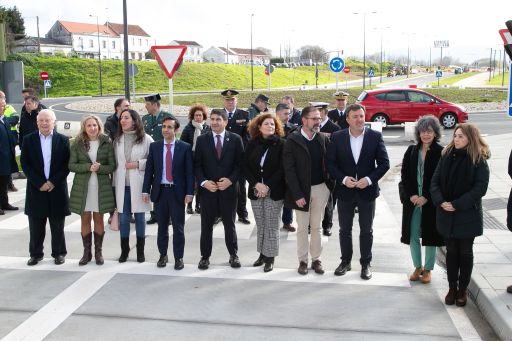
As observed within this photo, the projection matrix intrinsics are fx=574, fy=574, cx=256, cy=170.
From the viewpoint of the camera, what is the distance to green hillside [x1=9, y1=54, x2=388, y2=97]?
209 feet

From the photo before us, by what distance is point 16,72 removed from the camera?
1107 cm

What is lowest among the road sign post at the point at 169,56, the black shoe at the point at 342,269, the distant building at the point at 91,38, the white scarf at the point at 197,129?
the black shoe at the point at 342,269

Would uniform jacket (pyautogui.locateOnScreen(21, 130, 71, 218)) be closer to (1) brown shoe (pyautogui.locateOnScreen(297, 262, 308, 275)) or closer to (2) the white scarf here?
(2) the white scarf

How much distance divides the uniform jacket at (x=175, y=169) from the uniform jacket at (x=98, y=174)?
443 millimetres

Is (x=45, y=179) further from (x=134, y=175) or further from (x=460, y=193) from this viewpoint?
(x=460, y=193)

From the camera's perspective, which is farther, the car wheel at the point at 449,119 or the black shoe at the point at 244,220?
the car wheel at the point at 449,119

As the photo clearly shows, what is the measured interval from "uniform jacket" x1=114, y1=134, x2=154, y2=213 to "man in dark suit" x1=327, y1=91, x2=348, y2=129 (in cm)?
422

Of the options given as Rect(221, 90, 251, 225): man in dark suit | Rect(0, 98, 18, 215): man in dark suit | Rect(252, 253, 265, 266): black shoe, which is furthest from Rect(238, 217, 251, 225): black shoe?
Rect(0, 98, 18, 215): man in dark suit

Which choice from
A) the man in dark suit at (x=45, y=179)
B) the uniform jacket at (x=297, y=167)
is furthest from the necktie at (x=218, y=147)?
Result: the man in dark suit at (x=45, y=179)

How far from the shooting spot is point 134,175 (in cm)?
672

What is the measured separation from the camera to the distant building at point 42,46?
8711cm

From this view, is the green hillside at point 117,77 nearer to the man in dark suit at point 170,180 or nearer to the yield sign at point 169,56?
the yield sign at point 169,56

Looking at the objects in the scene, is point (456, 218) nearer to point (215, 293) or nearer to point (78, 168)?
point (215, 293)

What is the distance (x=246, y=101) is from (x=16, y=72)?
26237 millimetres
